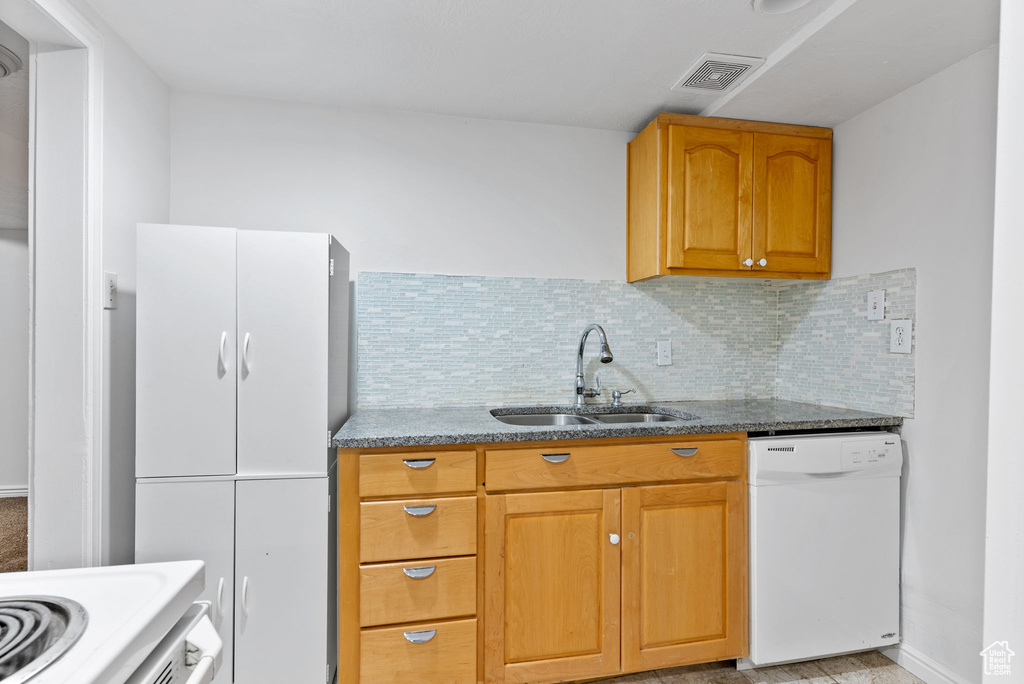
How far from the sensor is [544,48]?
1.81 meters

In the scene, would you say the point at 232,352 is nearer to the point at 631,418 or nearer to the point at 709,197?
the point at 631,418

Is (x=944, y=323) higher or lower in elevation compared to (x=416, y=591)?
higher

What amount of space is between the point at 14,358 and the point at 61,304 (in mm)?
527

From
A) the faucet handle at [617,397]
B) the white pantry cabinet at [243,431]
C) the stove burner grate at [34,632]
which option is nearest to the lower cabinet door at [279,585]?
the white pantry cabinet at [243,431]

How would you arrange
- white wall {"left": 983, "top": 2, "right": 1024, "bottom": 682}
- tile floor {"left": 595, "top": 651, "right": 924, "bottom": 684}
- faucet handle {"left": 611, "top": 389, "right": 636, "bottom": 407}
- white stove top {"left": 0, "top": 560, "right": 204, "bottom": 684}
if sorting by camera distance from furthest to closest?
faucet handle {"left": 611, "top": 389, "right": 636, "bottom": 407}
tile floor {"left": 595, "top": 651, "right": 924, "bottom": 684}
white stove top {"left": 0, "top": 560, "right": 204, "bottom": 684}
white wall {"left": 983, "top": 2, "right": 1024, "bottom": 682}

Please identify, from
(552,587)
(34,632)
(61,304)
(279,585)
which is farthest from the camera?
(552,587)

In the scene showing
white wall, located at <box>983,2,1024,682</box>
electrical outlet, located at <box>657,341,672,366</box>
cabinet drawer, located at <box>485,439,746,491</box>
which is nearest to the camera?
white wall, located at <box>983,2,1024,682</box>

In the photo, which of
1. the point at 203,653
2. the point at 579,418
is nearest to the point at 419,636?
the point at 203,653

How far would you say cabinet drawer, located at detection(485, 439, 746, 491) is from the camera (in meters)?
1.76

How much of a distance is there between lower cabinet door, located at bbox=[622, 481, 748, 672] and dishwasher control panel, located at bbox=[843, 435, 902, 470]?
17.0 inches

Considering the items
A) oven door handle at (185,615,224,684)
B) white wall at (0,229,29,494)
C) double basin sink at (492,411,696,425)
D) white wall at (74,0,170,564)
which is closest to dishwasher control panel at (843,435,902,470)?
double basin sink at (492,411,696,425)

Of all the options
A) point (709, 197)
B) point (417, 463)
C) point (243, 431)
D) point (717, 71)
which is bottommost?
point (417, 463)

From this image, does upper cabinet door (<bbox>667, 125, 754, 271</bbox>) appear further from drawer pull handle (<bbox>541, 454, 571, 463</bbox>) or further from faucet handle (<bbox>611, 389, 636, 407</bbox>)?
drawer pull handle (<bbox>541, 454, 571, 463</bbox>)

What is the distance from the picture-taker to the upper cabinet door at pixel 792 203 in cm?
229
